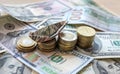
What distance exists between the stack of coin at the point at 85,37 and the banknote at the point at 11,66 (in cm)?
17

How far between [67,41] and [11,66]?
16cm

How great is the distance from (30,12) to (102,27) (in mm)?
245

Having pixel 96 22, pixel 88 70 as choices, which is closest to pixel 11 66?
pixel 88 70

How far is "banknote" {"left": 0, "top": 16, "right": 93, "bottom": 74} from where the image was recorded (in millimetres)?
Result: 632

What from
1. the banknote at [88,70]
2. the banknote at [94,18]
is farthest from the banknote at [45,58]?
the banknote at [94,18]

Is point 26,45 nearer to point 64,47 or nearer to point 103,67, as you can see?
point 64,47

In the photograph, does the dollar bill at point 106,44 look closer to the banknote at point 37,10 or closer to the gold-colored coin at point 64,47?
the gold-colored coin at point 64,47

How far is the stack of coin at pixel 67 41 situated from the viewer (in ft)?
2.21

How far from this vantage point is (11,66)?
24.8 inches

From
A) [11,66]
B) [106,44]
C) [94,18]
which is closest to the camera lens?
[11,66]

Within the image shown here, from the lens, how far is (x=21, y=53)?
2.21 feet

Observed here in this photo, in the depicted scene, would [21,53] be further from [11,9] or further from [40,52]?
[11,9]

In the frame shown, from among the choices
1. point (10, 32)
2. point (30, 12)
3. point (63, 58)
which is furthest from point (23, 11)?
point (63, 58)

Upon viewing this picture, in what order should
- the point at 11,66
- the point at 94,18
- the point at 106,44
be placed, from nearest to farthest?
the point at 11,66, the point at 106,44, the point at 94,18
